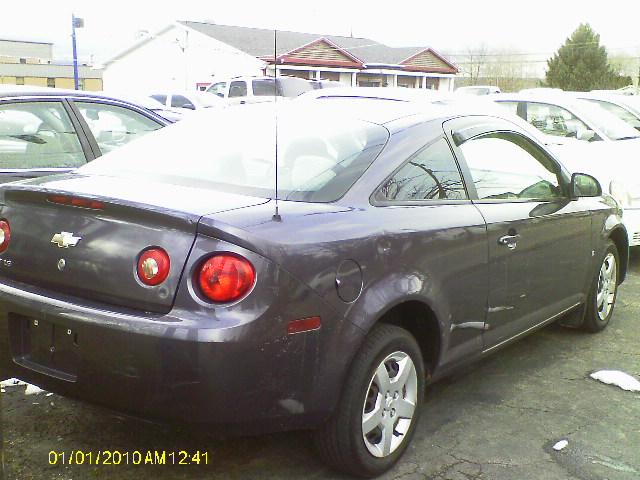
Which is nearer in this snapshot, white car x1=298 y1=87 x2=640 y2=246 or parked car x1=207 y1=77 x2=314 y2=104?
white car x1=298 y1=87 x2=640 y2=246

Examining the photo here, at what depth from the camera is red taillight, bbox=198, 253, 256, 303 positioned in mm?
2471

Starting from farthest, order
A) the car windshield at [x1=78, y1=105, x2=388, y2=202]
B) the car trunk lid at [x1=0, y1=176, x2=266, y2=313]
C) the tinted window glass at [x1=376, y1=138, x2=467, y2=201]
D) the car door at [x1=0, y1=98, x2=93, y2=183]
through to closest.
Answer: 1. the car door at [x1=0, y1=98, x2=93, y2=183]
2. the tinted window glass at [x1=376, y1=138, x2=467, y2=201]
3. the car windshield at [x1=78, y1=105, x2=388, y2=202]
4. the car trunk lid at [x1=0, y1=176, x2=266, y2=313]

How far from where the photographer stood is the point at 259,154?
131 inches

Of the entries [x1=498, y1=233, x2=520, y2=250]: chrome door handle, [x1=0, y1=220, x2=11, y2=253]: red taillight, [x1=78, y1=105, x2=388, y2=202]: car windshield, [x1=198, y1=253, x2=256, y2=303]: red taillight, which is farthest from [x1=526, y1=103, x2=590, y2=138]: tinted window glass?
[x1=0, y1=220, x2=11, y2=253]: red taillight

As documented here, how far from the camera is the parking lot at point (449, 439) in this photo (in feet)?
9.89

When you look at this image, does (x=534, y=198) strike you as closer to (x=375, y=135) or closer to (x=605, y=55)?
(x=375, y=135)

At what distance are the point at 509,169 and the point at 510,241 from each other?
543 millimetres

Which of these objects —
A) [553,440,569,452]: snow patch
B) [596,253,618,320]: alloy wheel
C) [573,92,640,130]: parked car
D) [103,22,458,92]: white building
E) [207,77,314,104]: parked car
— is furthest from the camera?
[103,22,458,92]: white building

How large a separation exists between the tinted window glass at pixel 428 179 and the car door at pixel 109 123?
8.72ft

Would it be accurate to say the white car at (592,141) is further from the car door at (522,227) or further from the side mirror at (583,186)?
the car door at (522,227)

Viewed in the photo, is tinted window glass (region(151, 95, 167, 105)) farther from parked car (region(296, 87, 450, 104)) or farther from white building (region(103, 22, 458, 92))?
parked car (region(296, 87, 450, 104))

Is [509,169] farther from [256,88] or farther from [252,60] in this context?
[252,60]

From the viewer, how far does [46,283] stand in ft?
9.04

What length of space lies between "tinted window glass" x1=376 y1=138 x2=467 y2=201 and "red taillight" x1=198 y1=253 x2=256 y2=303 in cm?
81
